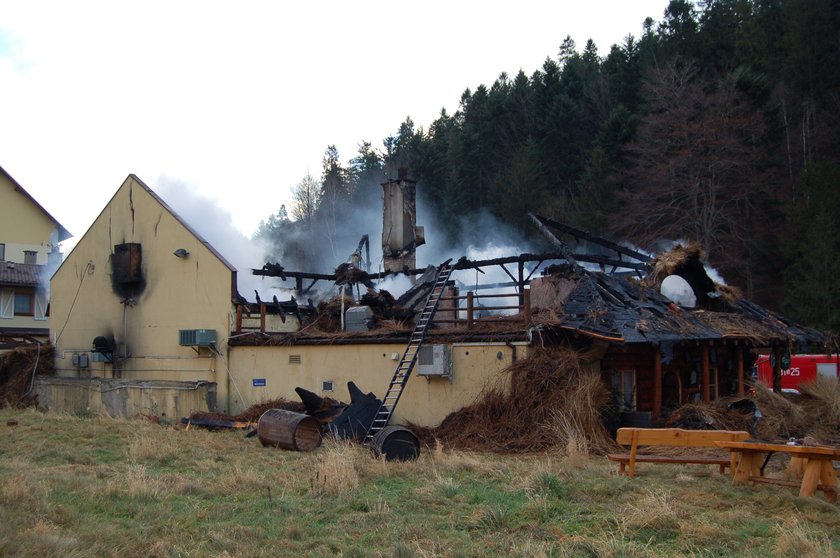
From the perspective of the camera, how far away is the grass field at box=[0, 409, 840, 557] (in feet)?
26.7

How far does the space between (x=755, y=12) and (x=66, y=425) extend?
148 ft

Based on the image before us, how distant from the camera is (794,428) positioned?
56.1 ft

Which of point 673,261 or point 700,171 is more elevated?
point 700,171

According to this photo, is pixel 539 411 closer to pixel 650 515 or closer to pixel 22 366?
pixel 650 515

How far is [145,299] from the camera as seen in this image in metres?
26.2

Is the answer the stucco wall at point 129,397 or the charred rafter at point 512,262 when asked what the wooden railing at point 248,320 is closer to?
the charred rafter at point 512,262

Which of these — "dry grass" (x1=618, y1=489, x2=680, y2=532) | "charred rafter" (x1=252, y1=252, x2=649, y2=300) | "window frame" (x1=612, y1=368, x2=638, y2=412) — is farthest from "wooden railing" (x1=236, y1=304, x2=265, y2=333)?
"dry grass" (x1=618, y1=489, x2=680, y2=532)

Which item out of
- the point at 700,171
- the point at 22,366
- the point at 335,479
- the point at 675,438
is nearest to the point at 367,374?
the point at 335,479

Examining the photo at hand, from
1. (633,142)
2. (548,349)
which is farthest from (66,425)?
(633,142)

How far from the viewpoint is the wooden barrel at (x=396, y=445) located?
14.9 meters

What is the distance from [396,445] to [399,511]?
5.09 meters

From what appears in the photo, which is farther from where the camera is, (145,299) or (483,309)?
(145,299)

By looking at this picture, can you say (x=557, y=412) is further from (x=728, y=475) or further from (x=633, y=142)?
(x=633, y=142)

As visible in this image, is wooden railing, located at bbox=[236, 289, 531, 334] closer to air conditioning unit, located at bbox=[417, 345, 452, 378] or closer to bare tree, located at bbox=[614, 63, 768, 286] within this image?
air conditioning unit, located at bbox=[417, 345, 452, 378]
